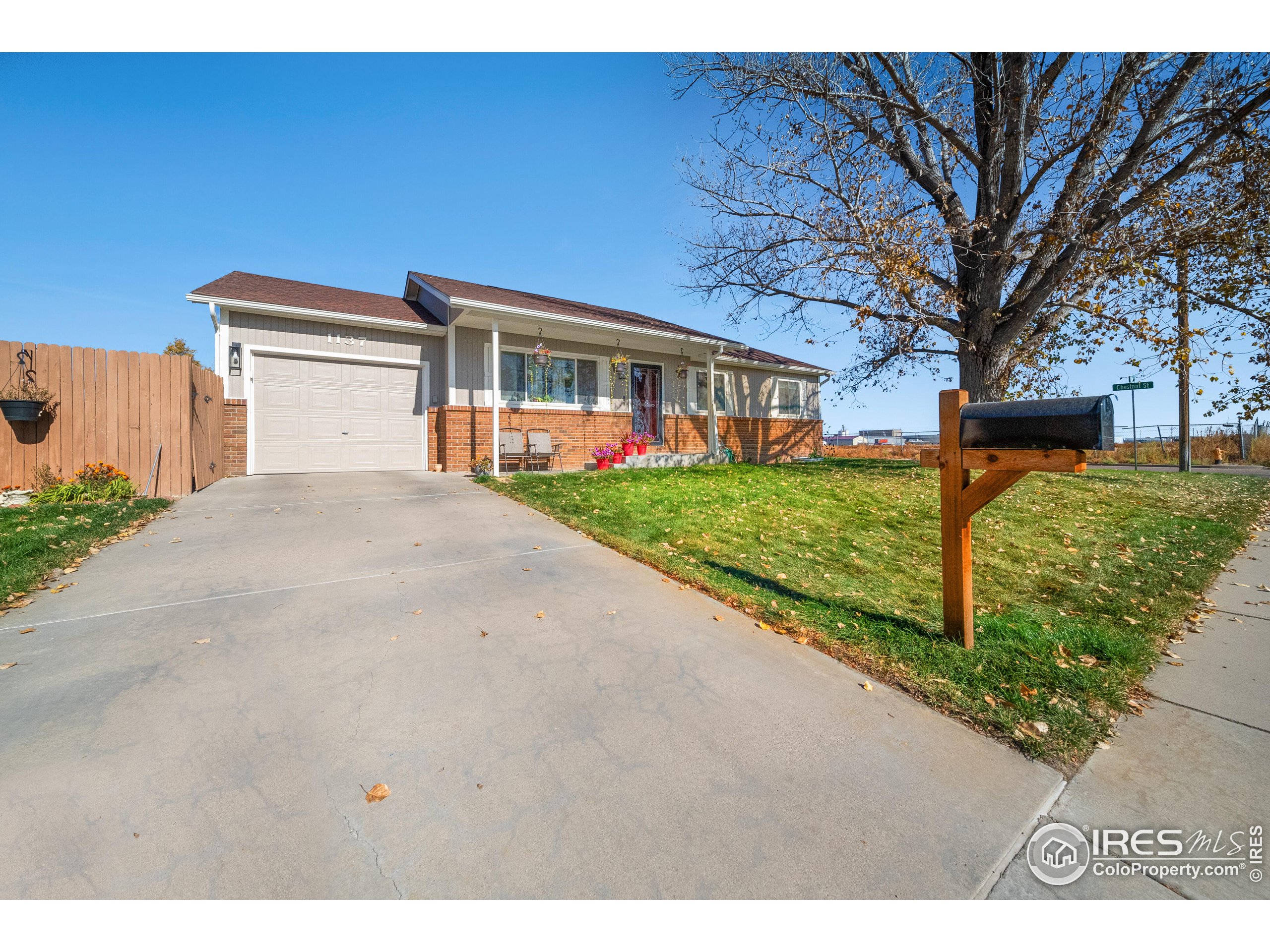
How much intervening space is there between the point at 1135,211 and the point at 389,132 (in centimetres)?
1394

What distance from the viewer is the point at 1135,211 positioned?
9469 millimetres

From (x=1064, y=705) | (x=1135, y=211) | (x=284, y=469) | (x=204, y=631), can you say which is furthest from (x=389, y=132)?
(x=1135, y=211)

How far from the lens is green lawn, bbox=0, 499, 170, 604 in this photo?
3861 mm

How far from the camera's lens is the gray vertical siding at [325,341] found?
973 centimetres

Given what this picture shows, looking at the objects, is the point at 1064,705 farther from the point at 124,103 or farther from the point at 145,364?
the point at 124,103

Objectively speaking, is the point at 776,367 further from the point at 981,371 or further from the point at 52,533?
the point at 52,533

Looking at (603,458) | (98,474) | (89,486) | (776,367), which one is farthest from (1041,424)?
(776,367)

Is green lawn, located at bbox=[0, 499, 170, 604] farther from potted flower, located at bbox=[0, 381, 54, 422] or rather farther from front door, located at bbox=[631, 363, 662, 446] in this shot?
front door, located at bbox=[631, 363, 662, 446]

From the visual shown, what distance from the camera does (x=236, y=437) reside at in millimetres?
9727

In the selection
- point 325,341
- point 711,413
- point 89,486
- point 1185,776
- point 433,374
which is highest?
point 325,341

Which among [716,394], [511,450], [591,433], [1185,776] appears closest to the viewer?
[1185,776]

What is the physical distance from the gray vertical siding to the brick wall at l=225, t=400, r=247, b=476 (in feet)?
0.68

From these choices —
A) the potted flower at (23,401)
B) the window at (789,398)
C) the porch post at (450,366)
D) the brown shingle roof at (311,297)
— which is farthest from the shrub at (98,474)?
the window at (789,398)

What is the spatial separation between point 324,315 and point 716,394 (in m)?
10.6
